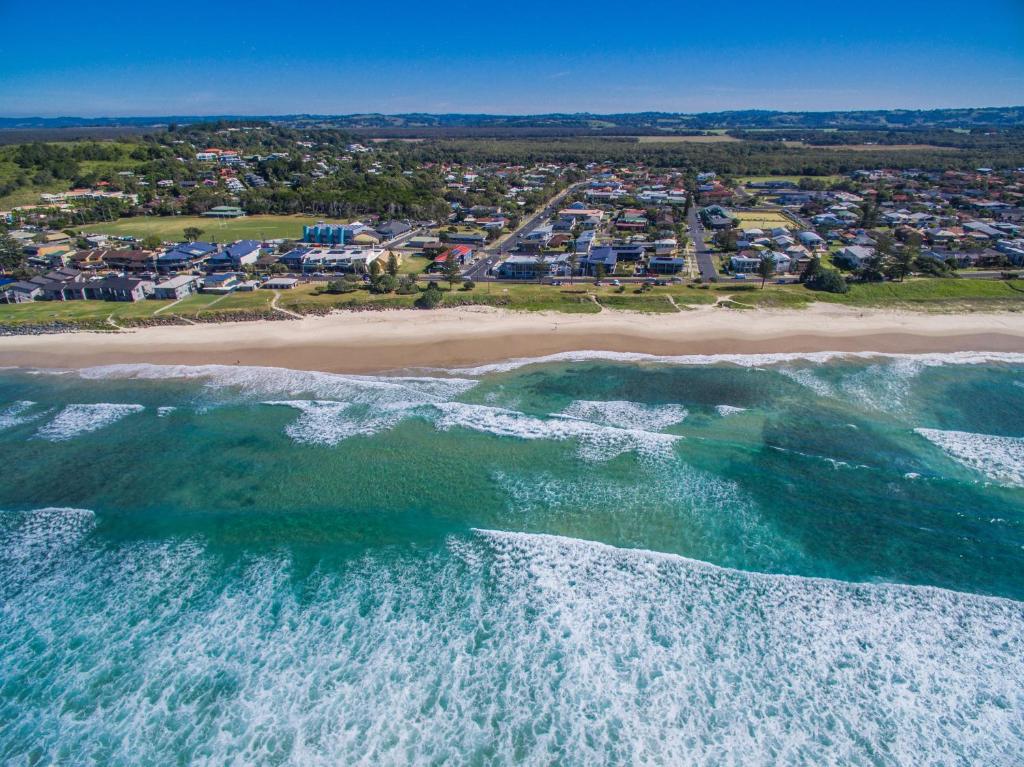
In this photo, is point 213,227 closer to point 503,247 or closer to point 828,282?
point 503,247

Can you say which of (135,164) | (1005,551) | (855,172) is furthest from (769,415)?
(135,164)

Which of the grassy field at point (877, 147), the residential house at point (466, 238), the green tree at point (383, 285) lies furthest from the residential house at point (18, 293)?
the grassy field at point (877, 147)

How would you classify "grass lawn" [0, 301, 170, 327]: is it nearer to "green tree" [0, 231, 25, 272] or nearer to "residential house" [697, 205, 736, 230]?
"green tree" [0, 231, 25, 272]

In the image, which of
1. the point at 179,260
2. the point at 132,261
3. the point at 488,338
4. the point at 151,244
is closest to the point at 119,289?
the point at 179,260

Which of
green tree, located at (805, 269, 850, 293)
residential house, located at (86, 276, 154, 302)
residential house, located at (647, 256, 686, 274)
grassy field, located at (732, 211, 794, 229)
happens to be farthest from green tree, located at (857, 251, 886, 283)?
residential house, located at (86, 276, 154, 302)

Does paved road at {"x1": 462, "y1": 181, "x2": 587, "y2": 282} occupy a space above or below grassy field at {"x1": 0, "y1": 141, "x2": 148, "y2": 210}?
below

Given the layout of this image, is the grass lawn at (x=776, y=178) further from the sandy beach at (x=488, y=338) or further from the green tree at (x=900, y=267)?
the sandy beach at (x=488, y=338)
